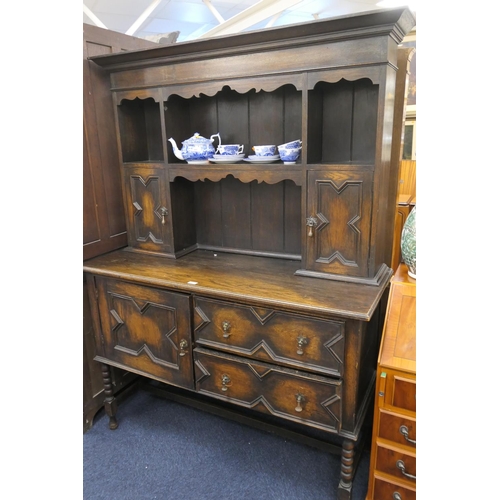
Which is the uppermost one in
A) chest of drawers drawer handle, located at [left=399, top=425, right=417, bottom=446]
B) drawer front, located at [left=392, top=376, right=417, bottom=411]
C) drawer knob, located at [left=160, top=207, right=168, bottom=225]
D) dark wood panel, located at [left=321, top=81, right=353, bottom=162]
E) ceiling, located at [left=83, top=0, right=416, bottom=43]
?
ceiling, located at [left=83, top=0, right=416, bottom=43]

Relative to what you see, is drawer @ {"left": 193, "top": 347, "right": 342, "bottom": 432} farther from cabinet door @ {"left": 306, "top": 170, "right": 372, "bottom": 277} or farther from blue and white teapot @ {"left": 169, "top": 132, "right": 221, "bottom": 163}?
blue and white teapot @ {"left": 169, "top": 132, "right": 221, "bottom": 163}

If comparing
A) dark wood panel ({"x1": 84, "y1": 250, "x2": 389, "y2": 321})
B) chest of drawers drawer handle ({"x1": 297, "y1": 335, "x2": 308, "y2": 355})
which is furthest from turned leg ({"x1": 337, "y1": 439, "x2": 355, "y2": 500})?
dark wood panel ({"x1": 84, "y1": 250, "x2": 389, "y2": 321})

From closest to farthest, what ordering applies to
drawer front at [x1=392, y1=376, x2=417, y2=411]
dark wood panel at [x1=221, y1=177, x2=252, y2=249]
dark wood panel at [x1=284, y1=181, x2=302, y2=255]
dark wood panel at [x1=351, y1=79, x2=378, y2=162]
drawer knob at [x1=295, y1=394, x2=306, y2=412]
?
drawer front at [x1=392, y1=376, x2=417, y2=411], drawer knob at [x1=295, y1=394, x2=306, y2=412], dark wood panel at [x1=351, y1=79, x2=378, y2=162], dark wood panel at [x1=284, y1=181, x2=302, y2=255], dark wood panel at [x1=221, y1=177, x2=252, y2=249]

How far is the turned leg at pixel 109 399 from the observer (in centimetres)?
181

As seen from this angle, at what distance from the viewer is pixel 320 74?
1.30 m

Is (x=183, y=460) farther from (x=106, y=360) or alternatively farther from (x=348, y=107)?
(x=348, y=107)

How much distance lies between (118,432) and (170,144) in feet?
4.54

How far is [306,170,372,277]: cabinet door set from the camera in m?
1.34

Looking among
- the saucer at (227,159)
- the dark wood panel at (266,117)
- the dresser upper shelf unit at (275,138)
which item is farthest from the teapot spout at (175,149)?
the dark wood panel at (266,117)

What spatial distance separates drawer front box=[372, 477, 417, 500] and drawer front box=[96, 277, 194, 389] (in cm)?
77

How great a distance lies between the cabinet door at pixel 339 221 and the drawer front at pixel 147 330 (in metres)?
0.55

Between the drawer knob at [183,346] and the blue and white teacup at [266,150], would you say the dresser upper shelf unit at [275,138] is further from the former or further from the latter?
the drawer knob at [183,346]
